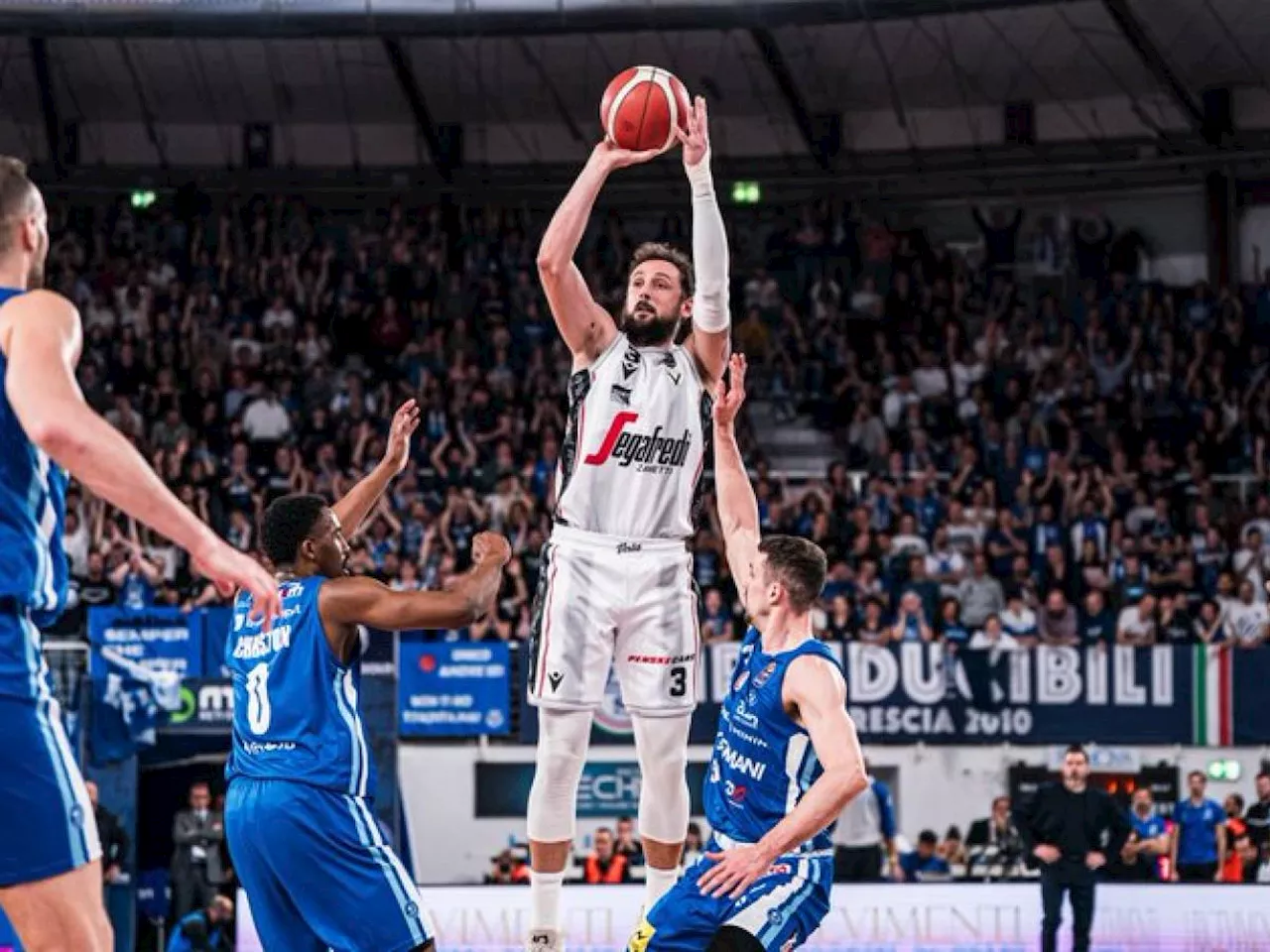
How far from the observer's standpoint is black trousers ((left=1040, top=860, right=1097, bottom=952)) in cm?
1547

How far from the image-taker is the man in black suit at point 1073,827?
52.9 ft

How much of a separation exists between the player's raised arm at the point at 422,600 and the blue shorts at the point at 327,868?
76 cm

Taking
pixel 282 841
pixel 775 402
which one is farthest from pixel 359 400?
pixel 282 841

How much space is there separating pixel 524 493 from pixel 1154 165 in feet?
43.0

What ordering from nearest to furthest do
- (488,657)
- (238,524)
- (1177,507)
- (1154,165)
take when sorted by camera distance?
(488,657), (238,524), (1177,507), (1154,165)

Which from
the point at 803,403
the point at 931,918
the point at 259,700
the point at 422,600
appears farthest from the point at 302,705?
the point at 803,403

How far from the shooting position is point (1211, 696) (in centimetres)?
2059

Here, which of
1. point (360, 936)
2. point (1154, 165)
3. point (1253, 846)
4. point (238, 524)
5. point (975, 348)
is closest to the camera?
point (360, 936)

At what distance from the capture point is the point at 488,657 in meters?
20.6

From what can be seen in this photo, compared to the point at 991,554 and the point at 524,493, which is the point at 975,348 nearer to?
the point at 991,554

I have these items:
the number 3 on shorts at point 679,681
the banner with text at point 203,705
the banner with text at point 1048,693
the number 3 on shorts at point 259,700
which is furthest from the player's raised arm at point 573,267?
the banner with text at point 1048,693

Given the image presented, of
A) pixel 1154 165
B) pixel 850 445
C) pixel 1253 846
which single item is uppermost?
pixel 1154 165

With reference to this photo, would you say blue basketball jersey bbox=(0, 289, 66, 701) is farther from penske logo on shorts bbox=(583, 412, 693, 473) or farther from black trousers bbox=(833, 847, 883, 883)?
black trousers bbox=(833, 847, 883, 883)

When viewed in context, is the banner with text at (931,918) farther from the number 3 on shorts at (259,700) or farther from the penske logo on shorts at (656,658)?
the number 3 on shorts at (259,700)
